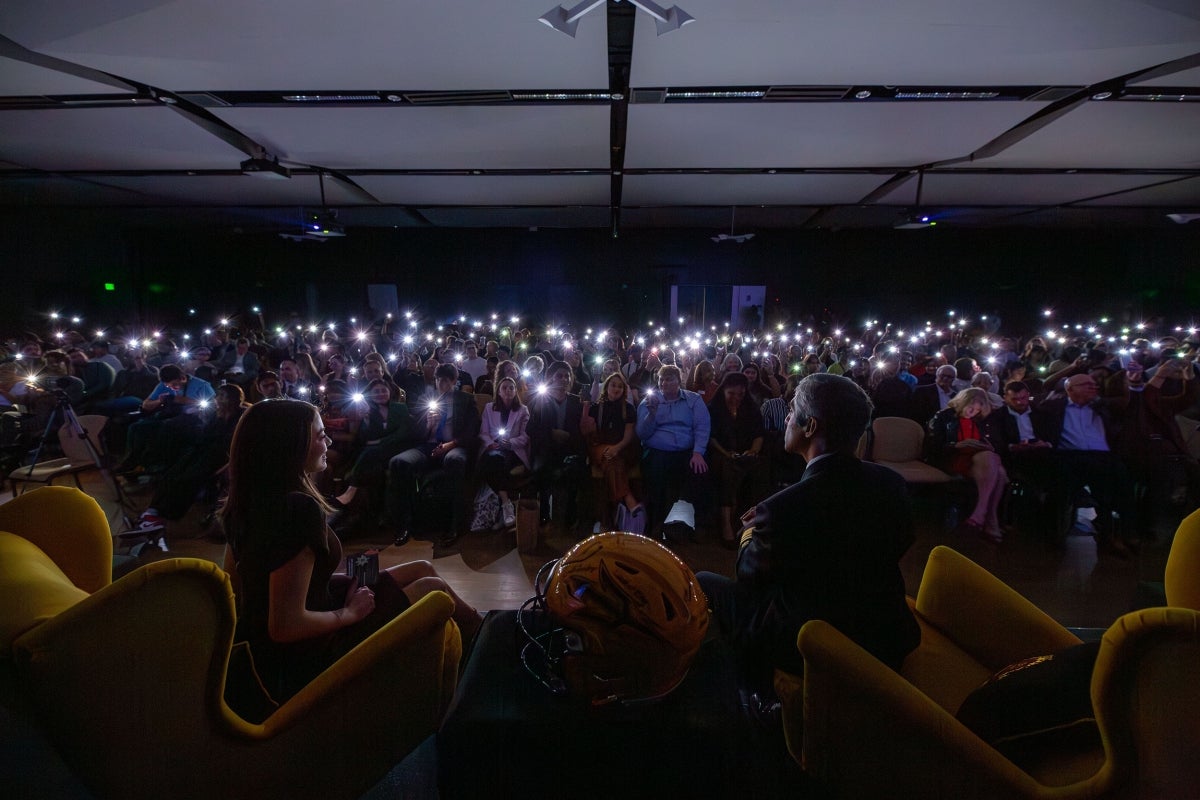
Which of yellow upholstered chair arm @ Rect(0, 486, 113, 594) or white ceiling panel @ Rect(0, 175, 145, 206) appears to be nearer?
yellow upholstered chair arm @ Rect(0, 486, 113, 594)

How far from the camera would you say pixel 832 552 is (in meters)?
1.53

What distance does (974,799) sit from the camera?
3.98 ft

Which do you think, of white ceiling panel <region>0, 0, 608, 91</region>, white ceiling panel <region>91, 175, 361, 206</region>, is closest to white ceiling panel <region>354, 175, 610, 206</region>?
white ceiling panel <region>91, 175, 361, 206</region>

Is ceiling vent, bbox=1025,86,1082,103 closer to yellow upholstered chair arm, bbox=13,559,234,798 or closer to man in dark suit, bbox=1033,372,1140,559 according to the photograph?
man in dark suit, bbox=1033,372,1140,559

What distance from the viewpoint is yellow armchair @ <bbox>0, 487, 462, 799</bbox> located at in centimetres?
108

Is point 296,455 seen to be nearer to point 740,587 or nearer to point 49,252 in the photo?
point 740,587

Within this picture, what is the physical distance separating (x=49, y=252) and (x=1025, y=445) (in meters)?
16.5

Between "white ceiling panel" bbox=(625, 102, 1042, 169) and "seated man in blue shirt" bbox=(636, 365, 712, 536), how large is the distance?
217cm

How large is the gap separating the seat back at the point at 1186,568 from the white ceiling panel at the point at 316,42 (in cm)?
327

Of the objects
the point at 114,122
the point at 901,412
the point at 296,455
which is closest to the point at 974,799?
the point at 296,455

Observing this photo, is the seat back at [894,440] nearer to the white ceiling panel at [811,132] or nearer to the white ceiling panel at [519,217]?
the white ceiling panel at [811,132]

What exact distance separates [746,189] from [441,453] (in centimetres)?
549

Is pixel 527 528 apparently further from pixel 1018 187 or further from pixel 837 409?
pixel 1018 187

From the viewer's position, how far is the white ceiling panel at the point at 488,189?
657cm
